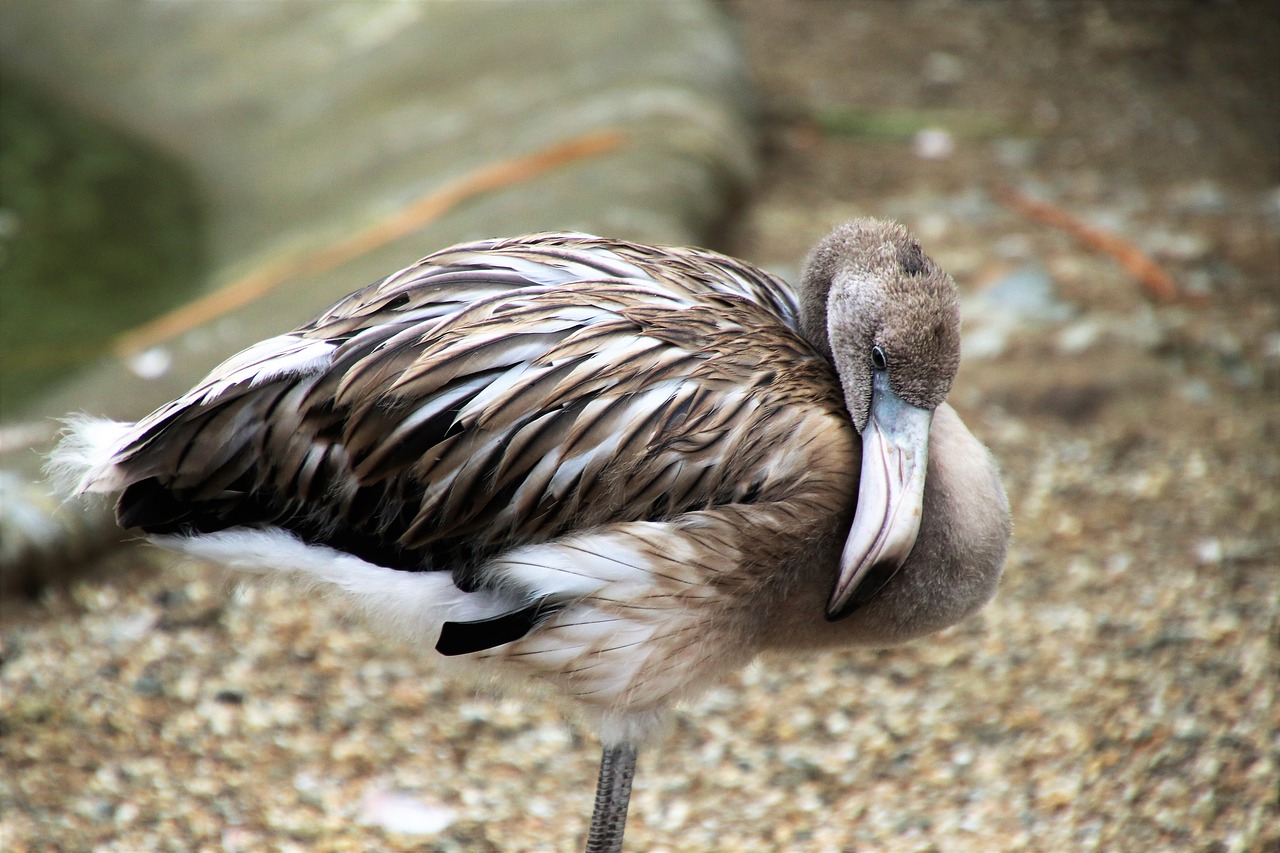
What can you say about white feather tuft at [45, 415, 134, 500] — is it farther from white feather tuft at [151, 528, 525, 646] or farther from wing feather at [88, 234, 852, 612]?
white feather tuft at [151, 528, 525, 646]

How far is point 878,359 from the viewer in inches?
107

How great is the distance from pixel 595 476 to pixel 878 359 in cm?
65

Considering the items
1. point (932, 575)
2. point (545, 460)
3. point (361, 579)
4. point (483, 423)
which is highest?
point (483, 423)

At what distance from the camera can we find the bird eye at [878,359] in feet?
8.83

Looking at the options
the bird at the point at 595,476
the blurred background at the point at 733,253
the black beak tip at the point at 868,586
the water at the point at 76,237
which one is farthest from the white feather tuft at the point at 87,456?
the water at the point at 76,237

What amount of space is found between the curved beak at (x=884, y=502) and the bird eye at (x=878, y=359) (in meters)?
0.03

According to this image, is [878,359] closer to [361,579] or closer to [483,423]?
[483,423]

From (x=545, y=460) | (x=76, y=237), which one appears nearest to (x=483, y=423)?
(x=545, y=460)

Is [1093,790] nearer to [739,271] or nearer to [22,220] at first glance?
[739,271]

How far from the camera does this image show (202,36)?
8164mm

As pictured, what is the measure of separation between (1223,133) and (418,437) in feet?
19.6

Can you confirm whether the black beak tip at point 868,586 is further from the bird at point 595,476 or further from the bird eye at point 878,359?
the bird eye at point 878,359

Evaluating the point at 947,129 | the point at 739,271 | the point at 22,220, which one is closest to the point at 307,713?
the point at 739,271

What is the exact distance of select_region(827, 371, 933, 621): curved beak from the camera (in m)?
2.53
